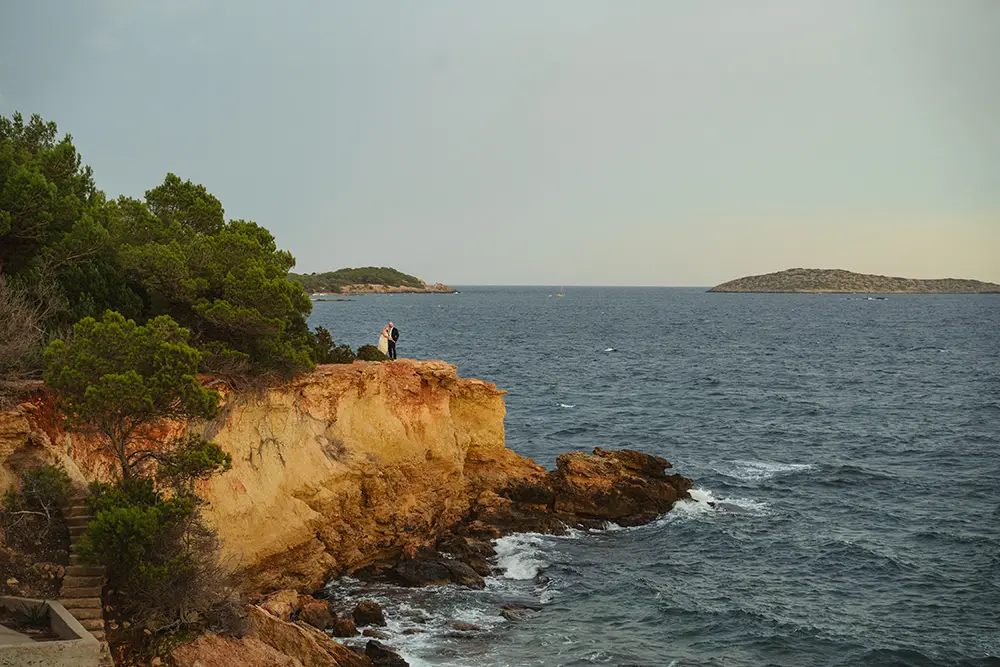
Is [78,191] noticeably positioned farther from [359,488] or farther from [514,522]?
[514,522]

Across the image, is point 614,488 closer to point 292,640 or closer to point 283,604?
point 283,604

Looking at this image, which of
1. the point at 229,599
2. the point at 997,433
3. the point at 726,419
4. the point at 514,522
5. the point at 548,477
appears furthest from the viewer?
the point at 726,419

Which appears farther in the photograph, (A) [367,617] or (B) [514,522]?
(B) [514,522]

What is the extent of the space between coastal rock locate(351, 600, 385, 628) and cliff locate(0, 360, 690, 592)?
2.58 metres

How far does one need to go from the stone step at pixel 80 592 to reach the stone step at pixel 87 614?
39 cm

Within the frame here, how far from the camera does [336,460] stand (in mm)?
28656

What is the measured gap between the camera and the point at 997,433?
4984 centimetres

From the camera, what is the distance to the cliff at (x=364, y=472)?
949 inches

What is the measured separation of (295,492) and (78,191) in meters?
13.0

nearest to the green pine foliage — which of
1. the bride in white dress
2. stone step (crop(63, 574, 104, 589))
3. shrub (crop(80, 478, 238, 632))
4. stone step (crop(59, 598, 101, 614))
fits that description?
shrub (crop(80, 478, 238, 632))

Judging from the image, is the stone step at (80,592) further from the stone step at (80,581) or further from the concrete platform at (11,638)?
the concrete platform at (11,638)

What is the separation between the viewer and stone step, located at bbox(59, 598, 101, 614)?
1689 centimetres

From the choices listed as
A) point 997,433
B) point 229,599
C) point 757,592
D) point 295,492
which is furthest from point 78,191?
point 997,433

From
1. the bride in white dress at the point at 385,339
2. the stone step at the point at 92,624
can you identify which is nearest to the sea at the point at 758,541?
the stone step at the point at 92,624
